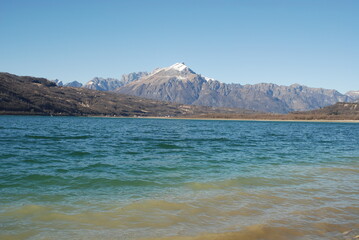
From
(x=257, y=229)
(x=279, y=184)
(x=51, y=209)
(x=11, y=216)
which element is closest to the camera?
(x=257, y=229)

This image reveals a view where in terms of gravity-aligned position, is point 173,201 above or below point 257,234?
below

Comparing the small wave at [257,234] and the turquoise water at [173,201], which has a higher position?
the small wave at [257,234]

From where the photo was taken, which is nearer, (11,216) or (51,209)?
(11,216)

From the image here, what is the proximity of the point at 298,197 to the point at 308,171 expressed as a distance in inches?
318

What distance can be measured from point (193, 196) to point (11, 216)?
709 cm

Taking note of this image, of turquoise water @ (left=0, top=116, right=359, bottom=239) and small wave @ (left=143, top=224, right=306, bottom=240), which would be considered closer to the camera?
small wave @ (left=143, top=224, right=306, bottom=240)

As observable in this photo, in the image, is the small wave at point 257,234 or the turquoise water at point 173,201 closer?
the small wave at point 257,234

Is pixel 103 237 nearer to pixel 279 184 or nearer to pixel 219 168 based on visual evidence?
pixel 279 184

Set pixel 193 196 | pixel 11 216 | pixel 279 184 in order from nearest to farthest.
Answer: pixel 11 216 → pixel 193 196 → pixel 279 184

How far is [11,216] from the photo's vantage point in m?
10.2

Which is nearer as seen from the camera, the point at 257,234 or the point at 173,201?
the point at 257,234

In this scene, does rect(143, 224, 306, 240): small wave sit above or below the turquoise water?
above

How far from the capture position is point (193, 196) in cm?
1338

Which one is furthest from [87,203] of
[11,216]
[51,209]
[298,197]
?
[298,197]
